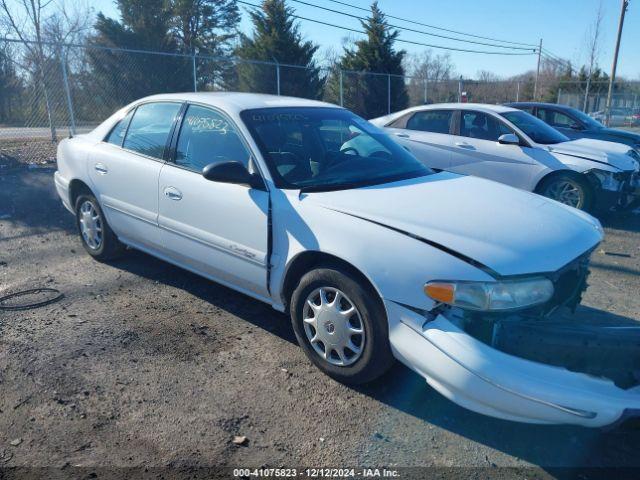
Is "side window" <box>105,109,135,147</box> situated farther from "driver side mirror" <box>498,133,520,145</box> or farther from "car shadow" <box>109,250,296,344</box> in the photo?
"driver side mirror" <box>498,133,520,145</box>

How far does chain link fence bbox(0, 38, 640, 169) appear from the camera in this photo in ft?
39.5

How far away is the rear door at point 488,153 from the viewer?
7.27m

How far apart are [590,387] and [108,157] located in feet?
13.6

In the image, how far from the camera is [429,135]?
8031 millimetres

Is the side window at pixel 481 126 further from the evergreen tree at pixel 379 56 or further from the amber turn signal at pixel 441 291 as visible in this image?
the evergreen tree at pixel 379 56

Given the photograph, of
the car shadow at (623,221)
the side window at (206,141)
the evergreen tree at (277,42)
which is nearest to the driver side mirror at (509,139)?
the car shadow at (623,221)

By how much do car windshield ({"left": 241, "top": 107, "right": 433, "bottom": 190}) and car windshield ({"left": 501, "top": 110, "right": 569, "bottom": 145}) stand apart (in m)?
3.96

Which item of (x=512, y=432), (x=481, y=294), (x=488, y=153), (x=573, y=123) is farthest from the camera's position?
(x=573, y=123)

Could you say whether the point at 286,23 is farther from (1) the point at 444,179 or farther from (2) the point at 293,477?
(2) the point at 293,477

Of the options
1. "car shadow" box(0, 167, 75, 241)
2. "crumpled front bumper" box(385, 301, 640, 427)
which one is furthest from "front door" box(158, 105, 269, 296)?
"car shadow" box(0, 167, 75, 241)

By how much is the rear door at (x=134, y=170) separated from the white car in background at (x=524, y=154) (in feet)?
15.0

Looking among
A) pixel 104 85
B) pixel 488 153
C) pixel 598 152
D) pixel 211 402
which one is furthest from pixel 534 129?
pixel 104 85

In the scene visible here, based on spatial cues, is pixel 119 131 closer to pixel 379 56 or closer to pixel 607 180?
pixel 607 180

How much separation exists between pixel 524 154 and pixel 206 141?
4925mm
